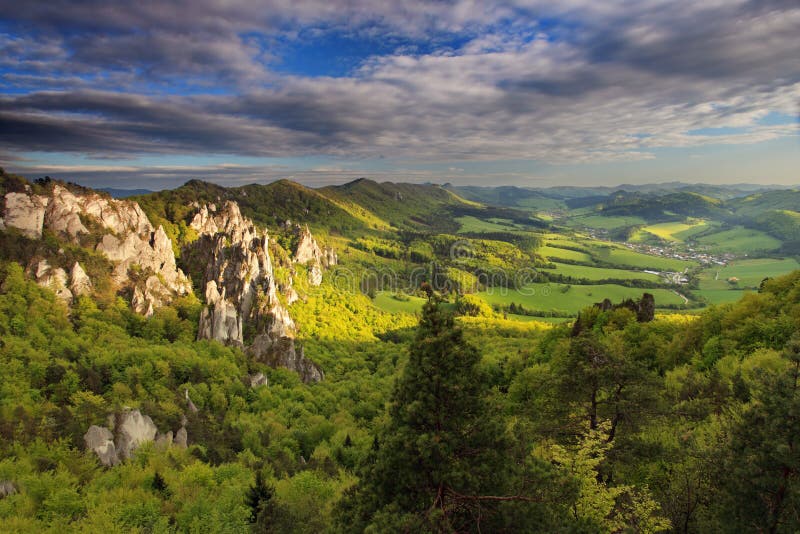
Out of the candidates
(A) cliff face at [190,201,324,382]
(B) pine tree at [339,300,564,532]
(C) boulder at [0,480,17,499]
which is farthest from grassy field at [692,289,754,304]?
(C) boulder at [0,480,17,499]

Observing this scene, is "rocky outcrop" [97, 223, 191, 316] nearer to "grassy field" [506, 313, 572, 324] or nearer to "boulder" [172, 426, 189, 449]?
"boulder" [172, 426, 189, 449]

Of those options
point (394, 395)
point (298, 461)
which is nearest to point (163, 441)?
point (298, 461)

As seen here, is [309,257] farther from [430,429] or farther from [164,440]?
[430,429]

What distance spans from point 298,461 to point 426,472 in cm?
4611

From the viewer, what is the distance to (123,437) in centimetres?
4434

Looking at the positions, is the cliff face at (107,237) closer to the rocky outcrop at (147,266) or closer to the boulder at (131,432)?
the rocky outcrop at (147,266)

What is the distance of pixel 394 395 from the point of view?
13.9m

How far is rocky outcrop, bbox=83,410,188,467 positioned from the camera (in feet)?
137

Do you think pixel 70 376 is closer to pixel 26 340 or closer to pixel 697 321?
pixel 26 340

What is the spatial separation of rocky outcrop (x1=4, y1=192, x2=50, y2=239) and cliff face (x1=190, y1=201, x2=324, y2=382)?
118 feet

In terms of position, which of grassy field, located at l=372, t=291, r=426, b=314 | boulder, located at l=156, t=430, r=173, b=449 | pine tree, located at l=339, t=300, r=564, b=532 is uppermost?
pine tree, located at l=339, t=300, r=564, b=532

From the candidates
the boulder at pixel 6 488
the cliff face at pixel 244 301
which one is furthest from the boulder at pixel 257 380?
the boulder at pixel 6 488

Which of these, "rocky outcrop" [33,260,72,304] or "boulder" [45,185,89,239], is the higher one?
"boulder" [45,185,89,239]

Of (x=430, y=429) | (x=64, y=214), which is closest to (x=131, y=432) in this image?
(x=430, y=429)
